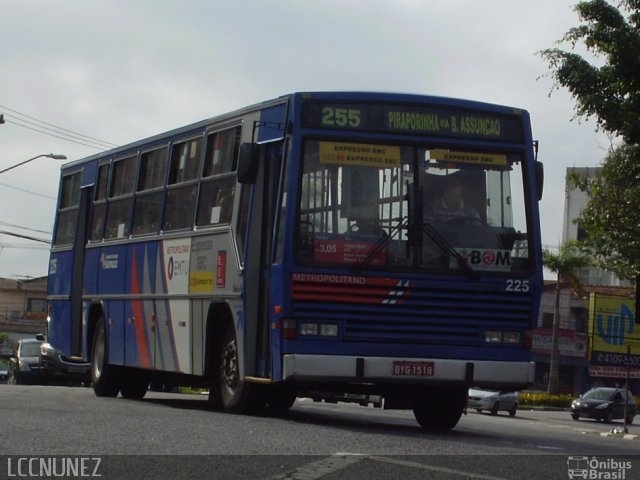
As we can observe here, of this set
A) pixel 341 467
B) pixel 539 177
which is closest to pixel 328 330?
pixel 539 177

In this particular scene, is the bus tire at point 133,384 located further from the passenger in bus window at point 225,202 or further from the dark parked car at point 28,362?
the dark parked car at point 28,362

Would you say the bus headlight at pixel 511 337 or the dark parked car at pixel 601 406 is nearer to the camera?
the bus headlight at pixel 511 337

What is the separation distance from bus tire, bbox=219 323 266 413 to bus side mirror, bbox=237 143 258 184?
190 centimetres

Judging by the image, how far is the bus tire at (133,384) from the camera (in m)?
20.0

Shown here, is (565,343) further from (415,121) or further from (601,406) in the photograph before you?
(415,121)

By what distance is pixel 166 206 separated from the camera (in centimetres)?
1720

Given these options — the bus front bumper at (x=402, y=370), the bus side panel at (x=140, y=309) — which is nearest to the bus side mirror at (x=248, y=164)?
the bus front bumper at (x=402, y=370)

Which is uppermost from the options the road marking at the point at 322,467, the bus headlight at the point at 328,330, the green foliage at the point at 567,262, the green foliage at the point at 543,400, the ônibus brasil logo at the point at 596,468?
the green foliage at the point at 567,262

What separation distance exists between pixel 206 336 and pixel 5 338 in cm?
6829

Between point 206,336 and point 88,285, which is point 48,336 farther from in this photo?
point 206,336

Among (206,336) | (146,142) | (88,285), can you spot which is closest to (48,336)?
(88,285)

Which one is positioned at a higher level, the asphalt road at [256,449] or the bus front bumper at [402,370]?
the bus front bumper at [402,370]

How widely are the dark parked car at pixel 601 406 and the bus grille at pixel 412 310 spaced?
3505 centimetres

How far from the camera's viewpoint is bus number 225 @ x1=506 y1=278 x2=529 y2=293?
45.5ft
